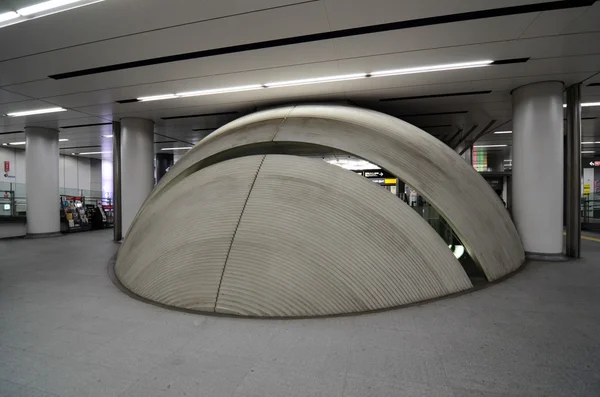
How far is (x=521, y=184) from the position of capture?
7340 mm

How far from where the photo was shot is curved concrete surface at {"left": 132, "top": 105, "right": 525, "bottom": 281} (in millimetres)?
5027

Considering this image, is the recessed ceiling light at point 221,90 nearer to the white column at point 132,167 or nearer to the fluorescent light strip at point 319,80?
the fluorescent light strip at point 319,80

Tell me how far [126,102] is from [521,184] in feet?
35.3

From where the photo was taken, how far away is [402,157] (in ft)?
17.0

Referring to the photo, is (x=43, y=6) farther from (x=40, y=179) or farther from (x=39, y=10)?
(x=40, y=179)

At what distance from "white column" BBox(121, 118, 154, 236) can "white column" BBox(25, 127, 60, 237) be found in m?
3.87

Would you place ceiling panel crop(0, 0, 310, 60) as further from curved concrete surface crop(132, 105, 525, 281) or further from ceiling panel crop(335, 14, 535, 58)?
curved concrete surface crop(132, 105, 525, 281)

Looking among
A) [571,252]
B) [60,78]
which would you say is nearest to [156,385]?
[60,78]

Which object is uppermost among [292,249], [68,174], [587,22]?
[587,22]

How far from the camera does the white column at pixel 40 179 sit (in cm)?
1140

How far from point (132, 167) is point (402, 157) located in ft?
30.0

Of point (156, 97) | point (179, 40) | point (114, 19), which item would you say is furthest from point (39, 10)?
point (156, 97)

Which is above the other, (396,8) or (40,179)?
(396,8)

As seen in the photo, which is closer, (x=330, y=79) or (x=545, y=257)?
(x=330, y=79)
